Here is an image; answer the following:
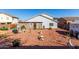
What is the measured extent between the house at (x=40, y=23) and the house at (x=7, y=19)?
0.34ft

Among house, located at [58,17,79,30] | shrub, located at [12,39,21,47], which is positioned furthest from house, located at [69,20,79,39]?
shrub, located at [12,39,21,47]

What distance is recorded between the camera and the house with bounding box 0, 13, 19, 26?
3.09 m

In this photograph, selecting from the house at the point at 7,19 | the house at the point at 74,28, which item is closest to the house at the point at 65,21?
the house at the point at 74,28

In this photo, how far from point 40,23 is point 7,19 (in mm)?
482

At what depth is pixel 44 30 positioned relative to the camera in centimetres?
311

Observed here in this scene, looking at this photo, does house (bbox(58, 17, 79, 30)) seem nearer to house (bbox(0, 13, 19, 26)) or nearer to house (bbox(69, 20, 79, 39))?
house (bbox(69, 20, 79, 39))

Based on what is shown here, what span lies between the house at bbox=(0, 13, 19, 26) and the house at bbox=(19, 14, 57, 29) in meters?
0.10

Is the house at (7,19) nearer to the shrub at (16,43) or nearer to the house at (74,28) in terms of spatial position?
the shrub at (16,43)

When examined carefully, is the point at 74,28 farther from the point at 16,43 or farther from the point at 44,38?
the point at 16,43
